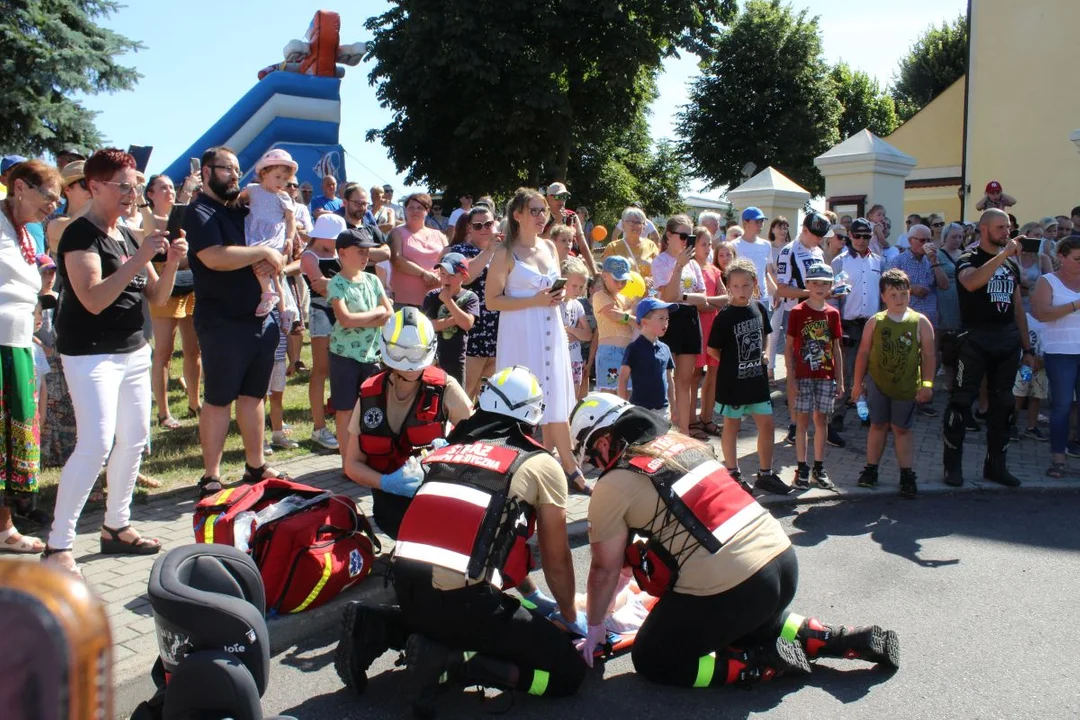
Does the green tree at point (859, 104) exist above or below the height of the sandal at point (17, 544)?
above

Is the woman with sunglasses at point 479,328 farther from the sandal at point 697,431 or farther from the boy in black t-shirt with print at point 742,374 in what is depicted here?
the sandal at point 697,431

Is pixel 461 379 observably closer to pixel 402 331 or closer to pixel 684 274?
pixel 684 274

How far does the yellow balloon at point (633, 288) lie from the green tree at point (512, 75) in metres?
17.3

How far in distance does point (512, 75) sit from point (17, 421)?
21018mm

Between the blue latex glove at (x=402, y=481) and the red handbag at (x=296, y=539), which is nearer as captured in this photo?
the red handbag at (x=296, y=539)

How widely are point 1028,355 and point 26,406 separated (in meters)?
8.23

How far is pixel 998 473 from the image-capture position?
7.04 meters

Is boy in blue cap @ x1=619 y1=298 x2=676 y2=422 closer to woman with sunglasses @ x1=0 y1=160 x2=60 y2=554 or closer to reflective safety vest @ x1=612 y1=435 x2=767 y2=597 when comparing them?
reflective safety vest @ x1=612 y1=435 x2=767 y2=597

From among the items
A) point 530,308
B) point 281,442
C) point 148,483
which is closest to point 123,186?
point 148,483

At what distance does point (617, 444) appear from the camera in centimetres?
Answer: 373

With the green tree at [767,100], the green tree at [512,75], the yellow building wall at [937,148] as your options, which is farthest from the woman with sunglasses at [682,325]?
the green tree at [767,100]

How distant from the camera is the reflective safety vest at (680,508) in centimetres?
355

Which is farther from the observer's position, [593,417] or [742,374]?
[742,374]

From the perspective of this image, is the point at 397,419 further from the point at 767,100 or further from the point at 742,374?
the point at 767,100
